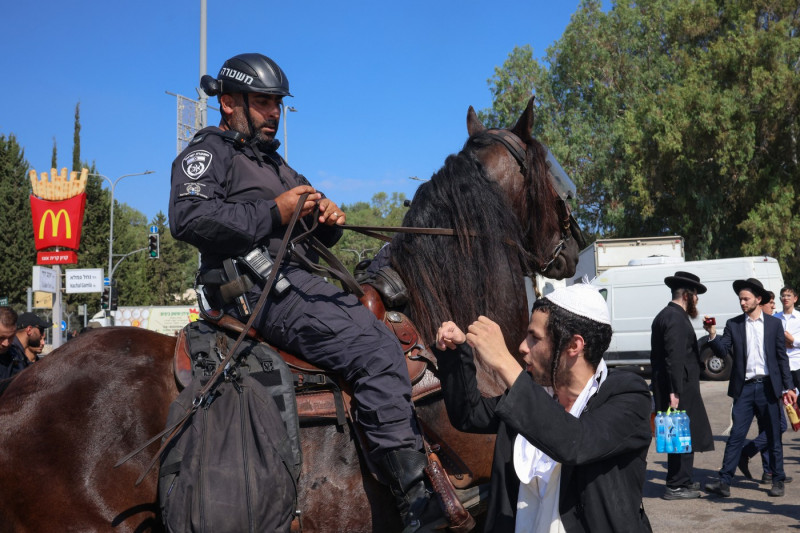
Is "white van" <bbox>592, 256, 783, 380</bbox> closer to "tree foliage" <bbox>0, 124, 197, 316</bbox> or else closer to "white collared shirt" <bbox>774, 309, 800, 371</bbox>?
"white collared shirt" <bbox>774, 309, 800, 371</bbox>

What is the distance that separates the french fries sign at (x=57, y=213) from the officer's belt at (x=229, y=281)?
69.2ft

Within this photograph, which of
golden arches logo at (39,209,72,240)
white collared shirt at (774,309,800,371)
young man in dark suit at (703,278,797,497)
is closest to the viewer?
young man in dark suit at (703,278,797,497)

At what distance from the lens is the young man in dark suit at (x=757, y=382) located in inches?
336

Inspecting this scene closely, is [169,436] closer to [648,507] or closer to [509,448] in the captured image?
[509,448]

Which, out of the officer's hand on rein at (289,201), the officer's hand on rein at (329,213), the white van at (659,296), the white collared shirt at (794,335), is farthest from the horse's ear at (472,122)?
the white van at (659,296)

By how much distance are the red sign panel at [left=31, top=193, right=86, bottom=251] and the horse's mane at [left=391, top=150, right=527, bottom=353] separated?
2132 centimetres

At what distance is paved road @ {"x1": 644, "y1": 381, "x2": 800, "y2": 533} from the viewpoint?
7.16 meters

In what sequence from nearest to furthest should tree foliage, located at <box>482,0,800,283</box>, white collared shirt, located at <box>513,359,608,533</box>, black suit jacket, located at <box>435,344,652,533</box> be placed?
black suit jacket, located at <box>435,344,652,533</box> → white collared shirt, located at <box>513,359,608,533</box> → tree foliage, located at <box>482,0,800,283</box>

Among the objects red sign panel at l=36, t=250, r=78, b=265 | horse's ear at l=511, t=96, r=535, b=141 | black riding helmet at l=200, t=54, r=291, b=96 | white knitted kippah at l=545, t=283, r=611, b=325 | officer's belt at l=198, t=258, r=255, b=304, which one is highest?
red sign panel at l=36, t=250, r=78, b=265

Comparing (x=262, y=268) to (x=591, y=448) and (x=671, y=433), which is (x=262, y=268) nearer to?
(x=591, y=448)

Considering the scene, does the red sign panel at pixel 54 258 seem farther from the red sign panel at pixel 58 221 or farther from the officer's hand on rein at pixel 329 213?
the officer's hand on rein at pixel 329 213

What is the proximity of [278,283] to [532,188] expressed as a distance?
1.61 metres

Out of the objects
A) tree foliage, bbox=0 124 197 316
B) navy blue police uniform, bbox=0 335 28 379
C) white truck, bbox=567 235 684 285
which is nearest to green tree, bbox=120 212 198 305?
tree foliage, bbox=0 124 197 316

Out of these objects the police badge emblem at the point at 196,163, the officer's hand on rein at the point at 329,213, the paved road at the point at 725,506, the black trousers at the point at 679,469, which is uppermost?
the police badge emblem at the point at 196,163
